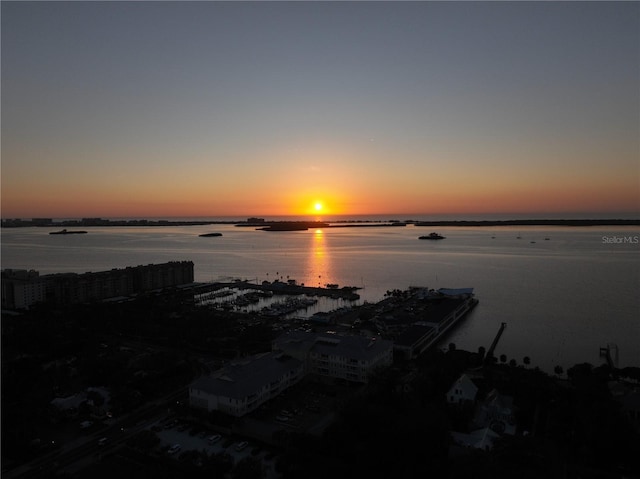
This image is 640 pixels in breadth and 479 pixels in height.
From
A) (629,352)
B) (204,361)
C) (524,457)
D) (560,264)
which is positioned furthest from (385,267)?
(524,457)

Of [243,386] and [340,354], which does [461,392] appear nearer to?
[340,354]

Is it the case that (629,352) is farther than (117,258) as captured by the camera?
No

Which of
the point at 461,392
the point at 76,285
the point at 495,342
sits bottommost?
the point at 495,342

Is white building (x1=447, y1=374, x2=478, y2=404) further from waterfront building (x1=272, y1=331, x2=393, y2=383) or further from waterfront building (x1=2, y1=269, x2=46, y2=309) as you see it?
waterfront building (x1=2, y1=269, x2=46, y2=309)

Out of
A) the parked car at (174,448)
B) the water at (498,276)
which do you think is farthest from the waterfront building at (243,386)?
the water at (498,276)

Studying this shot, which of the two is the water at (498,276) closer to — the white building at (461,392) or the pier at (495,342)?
the pier at (495,342)

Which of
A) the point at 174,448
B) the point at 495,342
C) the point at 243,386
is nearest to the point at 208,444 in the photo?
the point at 174,448

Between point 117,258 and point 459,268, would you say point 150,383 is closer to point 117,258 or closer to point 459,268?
point 459,268

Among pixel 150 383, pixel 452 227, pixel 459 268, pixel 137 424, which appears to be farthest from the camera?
pixel 452 227
